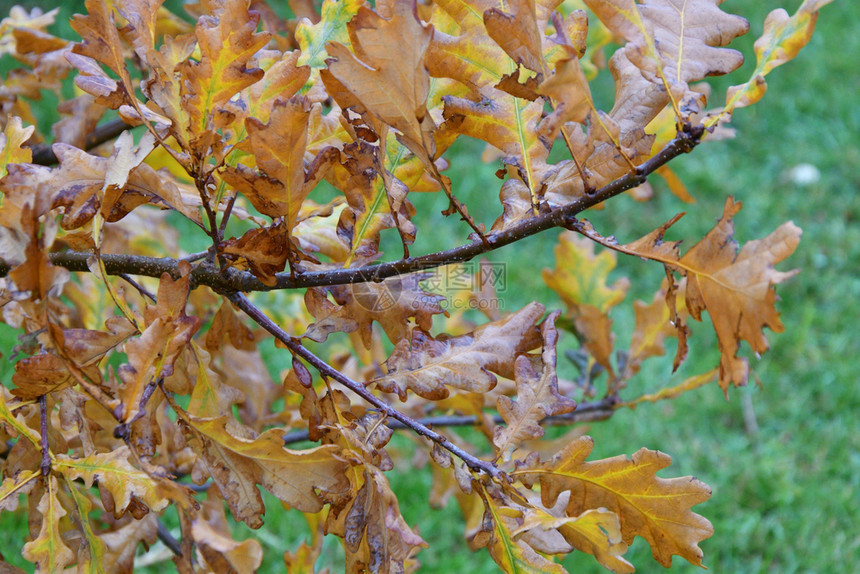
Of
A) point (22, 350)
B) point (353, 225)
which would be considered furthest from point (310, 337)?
point (22, 350)

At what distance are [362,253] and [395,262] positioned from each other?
0.17ft

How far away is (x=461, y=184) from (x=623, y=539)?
2.93 metres

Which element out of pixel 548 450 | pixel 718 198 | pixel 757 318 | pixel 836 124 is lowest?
pixel 718 198

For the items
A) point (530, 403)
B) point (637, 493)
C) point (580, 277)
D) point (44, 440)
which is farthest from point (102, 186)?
point (580, 277)

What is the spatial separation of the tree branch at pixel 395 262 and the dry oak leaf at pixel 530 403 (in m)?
0.14

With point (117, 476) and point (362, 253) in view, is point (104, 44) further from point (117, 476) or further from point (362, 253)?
point (117, 476)

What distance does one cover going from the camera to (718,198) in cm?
348

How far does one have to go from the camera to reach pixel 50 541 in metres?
0.80

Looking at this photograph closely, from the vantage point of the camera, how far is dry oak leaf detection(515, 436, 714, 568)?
807 millimetres

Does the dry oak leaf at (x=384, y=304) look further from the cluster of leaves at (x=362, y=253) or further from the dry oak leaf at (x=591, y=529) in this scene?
the dry oak leaf at (x=591, y=529)

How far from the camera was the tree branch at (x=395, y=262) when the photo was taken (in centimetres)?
75

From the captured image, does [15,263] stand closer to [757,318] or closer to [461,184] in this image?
[757,318]

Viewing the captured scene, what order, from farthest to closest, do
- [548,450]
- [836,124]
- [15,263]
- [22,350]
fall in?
[836,124] → [548,450] → [22,350] → [15,263]

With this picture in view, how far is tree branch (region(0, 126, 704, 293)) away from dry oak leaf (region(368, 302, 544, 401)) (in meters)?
0.10
